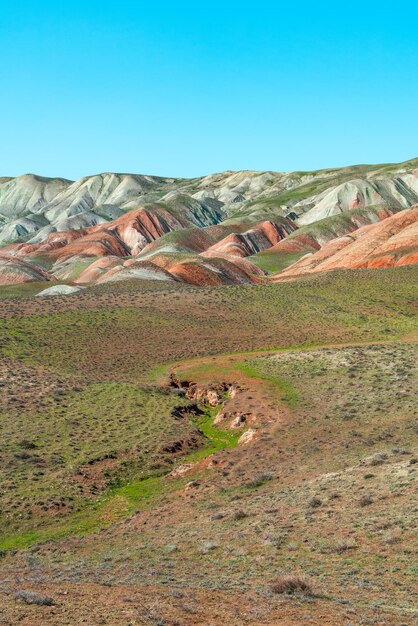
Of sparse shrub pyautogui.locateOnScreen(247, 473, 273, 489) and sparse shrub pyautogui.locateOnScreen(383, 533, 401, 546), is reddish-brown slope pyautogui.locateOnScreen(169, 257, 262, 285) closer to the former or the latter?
sparse shrub pyautogui.locateOnScreen(247, 473, 273, 489)

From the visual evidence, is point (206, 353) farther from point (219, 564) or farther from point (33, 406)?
point (219, 564)

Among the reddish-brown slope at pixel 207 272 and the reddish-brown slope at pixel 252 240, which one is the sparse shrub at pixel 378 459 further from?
the reddish-brown slope at pixel 252 240

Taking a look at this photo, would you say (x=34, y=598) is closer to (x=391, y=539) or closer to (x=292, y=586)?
(x=292, y=586)

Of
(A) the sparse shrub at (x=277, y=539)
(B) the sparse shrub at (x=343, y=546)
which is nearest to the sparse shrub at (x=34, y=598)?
(A) the sparse shrub at (x=277, y=539)

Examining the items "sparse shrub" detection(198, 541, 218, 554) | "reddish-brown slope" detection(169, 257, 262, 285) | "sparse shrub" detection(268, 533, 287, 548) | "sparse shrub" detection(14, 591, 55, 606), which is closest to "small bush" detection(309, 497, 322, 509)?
"sparse shrub" detection(268, 533, 287, 548)

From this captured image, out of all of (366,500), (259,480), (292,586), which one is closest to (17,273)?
(259,480)
